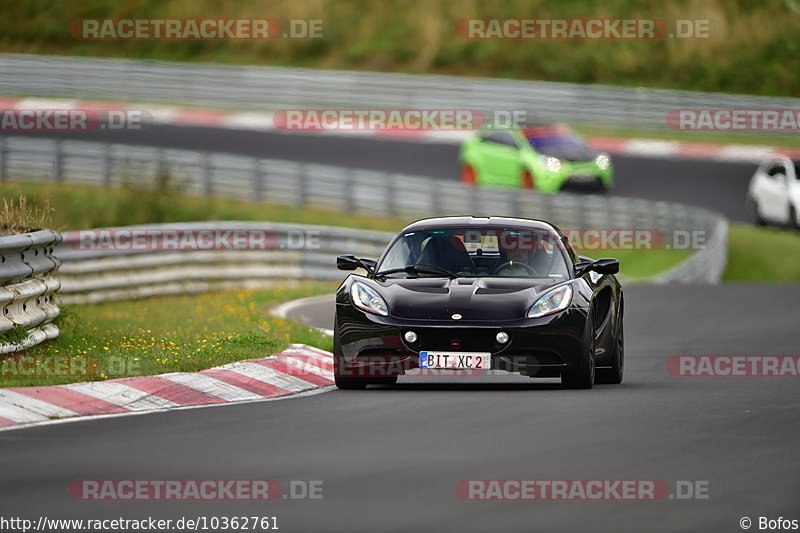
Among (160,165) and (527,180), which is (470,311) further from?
(527,180)

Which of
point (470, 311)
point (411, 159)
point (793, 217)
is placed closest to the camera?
point (470, 311)

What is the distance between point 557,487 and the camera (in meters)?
8.20

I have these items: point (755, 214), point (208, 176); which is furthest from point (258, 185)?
point (755, 214)

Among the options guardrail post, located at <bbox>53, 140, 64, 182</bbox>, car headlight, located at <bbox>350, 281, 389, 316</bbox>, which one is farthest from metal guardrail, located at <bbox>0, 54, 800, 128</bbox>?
car headlight, located at <bbox>350, 281, 389, 316</bbox>

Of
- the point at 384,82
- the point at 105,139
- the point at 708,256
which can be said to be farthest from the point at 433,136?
the point at 708,256

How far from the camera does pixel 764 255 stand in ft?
109

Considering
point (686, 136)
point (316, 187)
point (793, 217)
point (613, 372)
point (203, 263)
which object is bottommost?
point (613, 372)

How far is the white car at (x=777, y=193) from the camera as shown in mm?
33188

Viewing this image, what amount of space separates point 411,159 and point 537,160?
20.7 ft

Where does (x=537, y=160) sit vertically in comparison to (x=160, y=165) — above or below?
above

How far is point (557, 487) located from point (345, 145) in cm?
3694

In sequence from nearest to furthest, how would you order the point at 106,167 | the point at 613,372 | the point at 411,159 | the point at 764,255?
the point at 613,372
the point at 764,255
the point at 106,167
the point at 411,159

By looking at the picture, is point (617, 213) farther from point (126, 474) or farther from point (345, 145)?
point (126, 474)

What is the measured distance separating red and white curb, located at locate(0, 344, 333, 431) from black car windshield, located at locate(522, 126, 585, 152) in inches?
949
